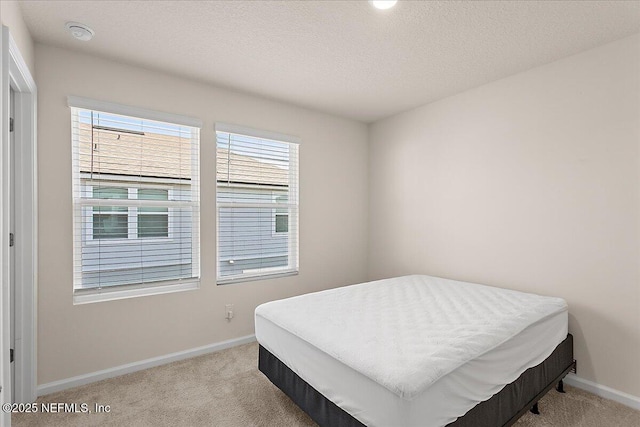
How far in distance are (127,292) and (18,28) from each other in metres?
1.92

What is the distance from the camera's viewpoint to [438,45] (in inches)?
92.7

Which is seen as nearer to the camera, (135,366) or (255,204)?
(135,366)

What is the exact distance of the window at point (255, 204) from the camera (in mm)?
3184

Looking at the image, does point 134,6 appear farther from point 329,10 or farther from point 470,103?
point 470,103

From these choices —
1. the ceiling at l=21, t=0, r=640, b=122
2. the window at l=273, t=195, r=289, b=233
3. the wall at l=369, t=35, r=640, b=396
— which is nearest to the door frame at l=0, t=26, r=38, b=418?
the ceiling at l=21, t=0, r=640, b=122

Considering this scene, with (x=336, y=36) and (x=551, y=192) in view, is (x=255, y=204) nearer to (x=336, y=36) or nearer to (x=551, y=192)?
(x=336, y=36)

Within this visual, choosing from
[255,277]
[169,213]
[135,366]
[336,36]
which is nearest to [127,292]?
[135,366]

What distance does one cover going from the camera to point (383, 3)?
6.17ft

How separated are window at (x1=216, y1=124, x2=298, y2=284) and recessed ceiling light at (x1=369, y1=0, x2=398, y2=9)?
1.77 metres

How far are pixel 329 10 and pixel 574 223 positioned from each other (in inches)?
92.7

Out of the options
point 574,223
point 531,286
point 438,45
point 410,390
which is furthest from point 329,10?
point 531,286

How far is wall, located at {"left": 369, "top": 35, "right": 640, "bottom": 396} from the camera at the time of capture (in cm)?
226

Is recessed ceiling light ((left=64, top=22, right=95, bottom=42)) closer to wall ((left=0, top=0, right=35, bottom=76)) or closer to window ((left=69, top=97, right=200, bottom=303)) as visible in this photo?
wall ((left=0, top=0, right=35, bottom=76))

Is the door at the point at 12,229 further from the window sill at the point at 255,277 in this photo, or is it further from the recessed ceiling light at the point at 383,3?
the recessed ceiling light at the point at 383,3
